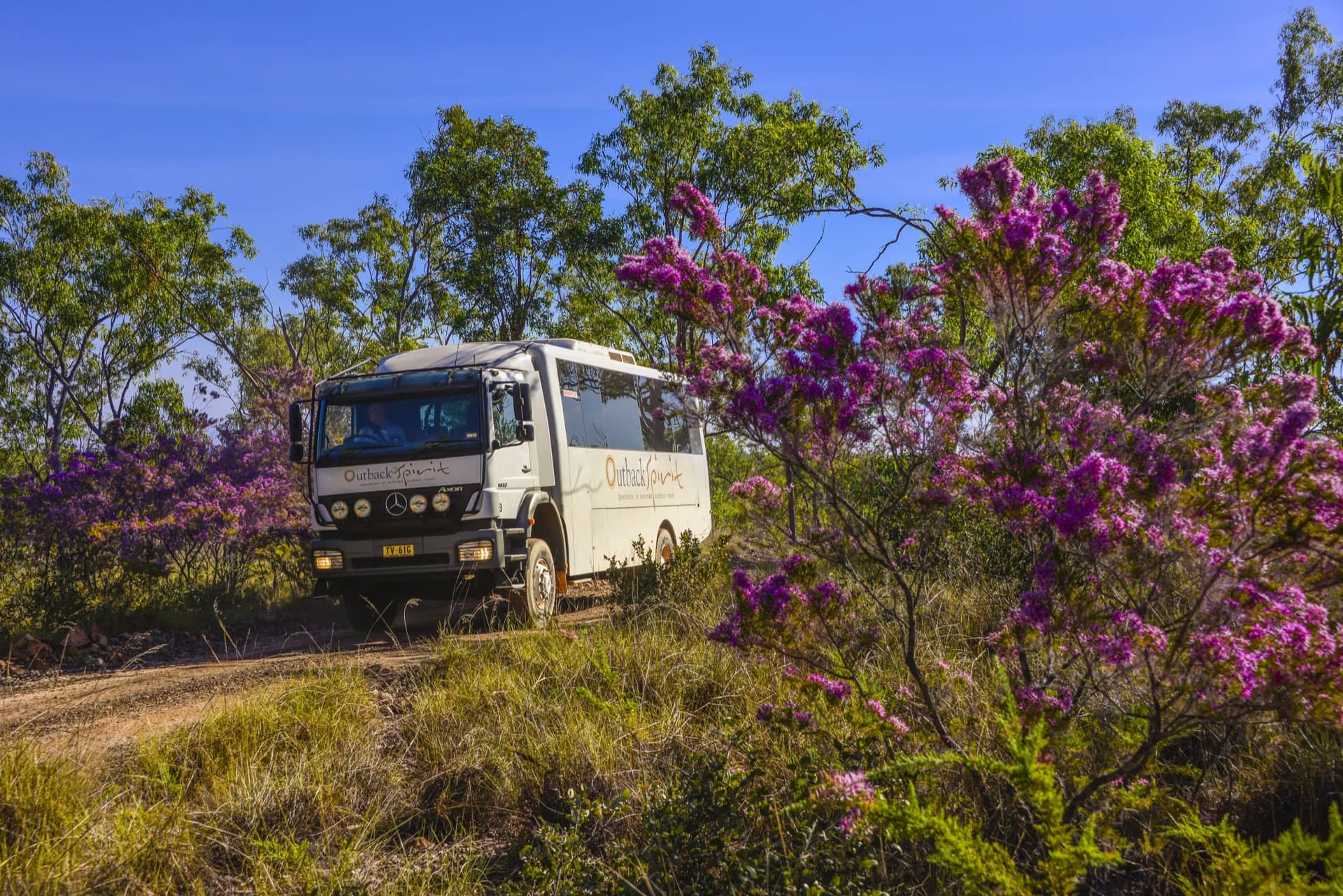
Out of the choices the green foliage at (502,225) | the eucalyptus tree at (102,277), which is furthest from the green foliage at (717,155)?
the eucalyptus tree at (102,277)

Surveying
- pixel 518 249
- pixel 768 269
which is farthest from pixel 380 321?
pixel 768 269

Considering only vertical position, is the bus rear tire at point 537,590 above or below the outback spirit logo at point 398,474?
below

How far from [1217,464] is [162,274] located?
2394 cm

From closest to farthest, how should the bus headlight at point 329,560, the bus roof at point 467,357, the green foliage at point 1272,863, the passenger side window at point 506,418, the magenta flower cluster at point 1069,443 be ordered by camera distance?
the green foliage at point 1272,863 < the magenta flower cluster at point 1069,443 < the passenger side window at point 506,418 < the bus headlight at point 329,560 < the bus roof at point 467,357

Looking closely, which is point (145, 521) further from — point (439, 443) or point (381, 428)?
point (439, 443)

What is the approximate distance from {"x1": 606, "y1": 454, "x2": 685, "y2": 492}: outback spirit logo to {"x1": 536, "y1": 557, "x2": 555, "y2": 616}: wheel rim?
5.73 feet

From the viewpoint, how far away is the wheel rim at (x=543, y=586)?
9719 mm

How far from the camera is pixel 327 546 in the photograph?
31.0ft

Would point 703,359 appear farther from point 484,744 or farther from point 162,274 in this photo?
point 162,274

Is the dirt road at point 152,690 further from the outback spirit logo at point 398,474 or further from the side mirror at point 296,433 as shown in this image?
the side mirror at point 296,433

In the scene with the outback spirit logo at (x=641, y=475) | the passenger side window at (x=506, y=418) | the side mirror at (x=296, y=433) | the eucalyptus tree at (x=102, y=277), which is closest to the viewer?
the passenger side window at (x=506, y=418)

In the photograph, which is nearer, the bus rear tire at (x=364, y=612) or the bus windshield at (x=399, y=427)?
the bus windshield at (x=399, y=427)

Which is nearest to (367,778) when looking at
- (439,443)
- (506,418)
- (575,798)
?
(575,798)

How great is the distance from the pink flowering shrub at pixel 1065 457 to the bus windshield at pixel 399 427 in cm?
566
